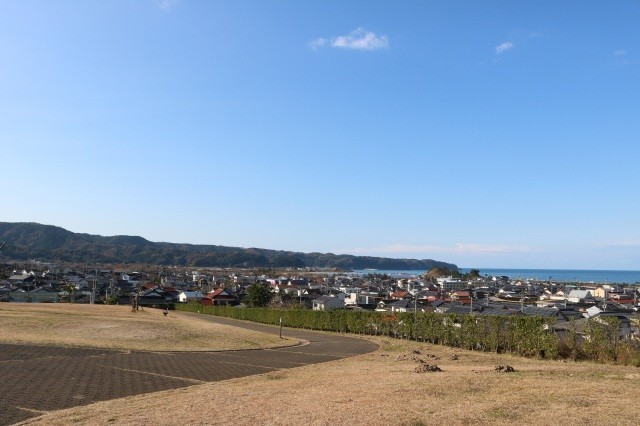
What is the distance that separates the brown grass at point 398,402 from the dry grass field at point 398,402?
0.06 ft

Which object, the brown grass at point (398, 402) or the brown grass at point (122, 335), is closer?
the brown grass at point (398, 402)

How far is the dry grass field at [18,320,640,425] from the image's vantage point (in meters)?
9.97

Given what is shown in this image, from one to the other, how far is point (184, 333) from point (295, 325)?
1879 cm

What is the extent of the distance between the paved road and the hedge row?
237 inches

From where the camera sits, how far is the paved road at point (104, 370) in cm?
1409

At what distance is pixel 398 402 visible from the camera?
11430 millimetres

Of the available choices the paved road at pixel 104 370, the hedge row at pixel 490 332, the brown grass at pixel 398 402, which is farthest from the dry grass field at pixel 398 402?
the hedge row at pixel 490 332

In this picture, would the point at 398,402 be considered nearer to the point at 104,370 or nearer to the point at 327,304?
the point at 104,370

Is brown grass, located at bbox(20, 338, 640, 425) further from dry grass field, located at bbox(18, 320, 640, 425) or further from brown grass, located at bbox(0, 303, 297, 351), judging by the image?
brown grass, located at bbox(0, 303, 297, 351)

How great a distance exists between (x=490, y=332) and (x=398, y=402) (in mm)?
20560

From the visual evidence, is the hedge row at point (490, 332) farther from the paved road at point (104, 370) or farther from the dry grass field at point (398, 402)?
the dry grass field at point (398, 402)

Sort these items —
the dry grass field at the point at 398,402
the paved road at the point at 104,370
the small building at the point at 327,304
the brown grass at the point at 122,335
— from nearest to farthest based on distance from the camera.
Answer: the dry grass field at the point at 398,402 → the paved road at the point at 104,370 → the brown grass at the point at 122,335 → the small building at the point at 327,304

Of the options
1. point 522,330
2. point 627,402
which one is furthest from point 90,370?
point 522,330

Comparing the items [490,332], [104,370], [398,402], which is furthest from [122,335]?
Result: [398,402]
